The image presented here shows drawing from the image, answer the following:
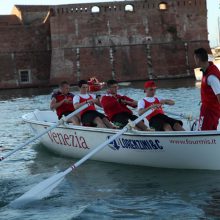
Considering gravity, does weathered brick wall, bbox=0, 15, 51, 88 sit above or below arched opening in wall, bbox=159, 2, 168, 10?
below

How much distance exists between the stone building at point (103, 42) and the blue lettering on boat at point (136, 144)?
31346 millimetres

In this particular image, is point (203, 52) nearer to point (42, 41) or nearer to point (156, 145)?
point (156, 145)

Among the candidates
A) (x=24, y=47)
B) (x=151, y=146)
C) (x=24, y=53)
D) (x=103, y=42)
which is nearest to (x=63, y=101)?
(x=151, y=146)

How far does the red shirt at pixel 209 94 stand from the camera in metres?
7.13

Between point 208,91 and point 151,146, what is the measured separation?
1.40 m

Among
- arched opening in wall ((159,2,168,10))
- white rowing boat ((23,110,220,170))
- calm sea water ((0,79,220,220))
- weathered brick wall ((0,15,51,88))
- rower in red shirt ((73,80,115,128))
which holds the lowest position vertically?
calm sea water ((0,79,220,220))

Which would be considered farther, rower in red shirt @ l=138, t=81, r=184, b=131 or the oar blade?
rower in red shirt @ l=138, t=81, r=184, b=131

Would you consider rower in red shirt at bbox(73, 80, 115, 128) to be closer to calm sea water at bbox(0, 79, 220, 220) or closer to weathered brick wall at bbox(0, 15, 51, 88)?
calm sea water at bbox(0, 79, 220, 220)

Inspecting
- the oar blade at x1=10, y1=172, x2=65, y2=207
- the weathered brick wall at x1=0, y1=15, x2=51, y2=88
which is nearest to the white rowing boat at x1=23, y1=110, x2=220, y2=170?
the oar blade at x1=10, y1=172, x2=65, y2=207

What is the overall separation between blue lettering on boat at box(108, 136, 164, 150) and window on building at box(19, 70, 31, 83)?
108ft

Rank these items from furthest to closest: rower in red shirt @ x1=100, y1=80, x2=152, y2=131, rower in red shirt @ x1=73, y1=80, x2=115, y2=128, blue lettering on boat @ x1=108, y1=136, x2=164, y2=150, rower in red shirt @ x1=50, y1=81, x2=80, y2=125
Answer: rower in red shirt @ x1=50, y1=81, x2=80, y2=125
rower in red shirt @ x1=73, y1=80, x2=115, y2=128
rower in red shirt @ x1=100, y1=80, x2=152, y2=131
blue lettering on boat @ x1=108, y1=136, x2=164, y2=150

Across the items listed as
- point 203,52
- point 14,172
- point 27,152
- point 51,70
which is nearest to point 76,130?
point 14,172

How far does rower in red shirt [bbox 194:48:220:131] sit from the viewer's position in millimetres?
7051

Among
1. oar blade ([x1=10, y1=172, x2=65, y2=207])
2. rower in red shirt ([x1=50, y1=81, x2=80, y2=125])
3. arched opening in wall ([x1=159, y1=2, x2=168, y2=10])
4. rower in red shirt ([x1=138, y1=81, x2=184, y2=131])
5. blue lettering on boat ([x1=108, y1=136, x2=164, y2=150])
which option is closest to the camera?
oar blade ([x1=10, y1=172, x2=65, y2=207])
